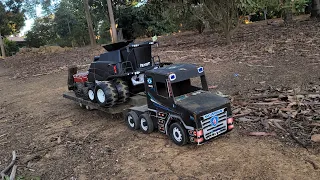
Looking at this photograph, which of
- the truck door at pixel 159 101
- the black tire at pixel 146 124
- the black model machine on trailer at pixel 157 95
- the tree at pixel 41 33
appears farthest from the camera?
the tree at pixel 41 33

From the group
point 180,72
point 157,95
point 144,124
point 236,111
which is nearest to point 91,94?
point 144,124

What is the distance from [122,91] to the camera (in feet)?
26.7

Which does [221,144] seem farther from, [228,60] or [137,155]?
[228,60]

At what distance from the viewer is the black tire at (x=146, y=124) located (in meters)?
7.09

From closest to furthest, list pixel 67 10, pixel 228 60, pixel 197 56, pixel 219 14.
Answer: pixel 228 60 → pixel 197 56 → pixel 219 14 → pixel 67 10

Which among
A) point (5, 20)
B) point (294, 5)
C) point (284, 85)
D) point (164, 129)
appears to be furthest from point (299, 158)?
point (5, 20)

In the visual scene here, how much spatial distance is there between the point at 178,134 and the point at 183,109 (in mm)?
591

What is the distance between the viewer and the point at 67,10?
5025 cm

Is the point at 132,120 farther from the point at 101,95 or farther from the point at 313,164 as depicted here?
the point at 313,164

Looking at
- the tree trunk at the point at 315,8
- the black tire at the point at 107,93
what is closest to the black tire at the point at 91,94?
the black tire at the point at 107,93

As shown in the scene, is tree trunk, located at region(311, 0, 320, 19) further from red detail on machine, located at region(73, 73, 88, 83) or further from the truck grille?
the truck grille

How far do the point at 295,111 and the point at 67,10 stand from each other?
159 ft

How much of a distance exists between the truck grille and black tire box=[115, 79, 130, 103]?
9.42 ft

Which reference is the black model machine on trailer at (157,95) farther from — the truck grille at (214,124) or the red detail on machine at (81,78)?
the red detail on machine at (81,78)
